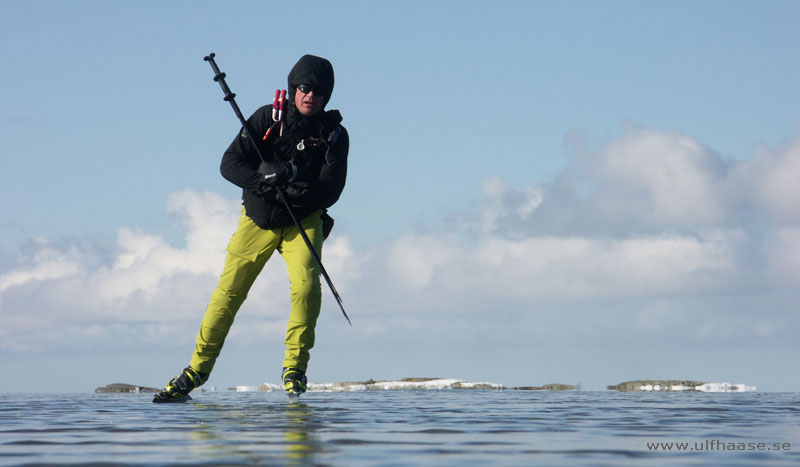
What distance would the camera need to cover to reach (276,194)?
8961 millimetres

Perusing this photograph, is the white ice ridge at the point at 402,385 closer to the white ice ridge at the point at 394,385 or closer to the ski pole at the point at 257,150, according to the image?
the white ice ridge at the point at 394,385

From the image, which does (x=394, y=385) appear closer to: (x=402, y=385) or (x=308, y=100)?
(x=402, y=385)

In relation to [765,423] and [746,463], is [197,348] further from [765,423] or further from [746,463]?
[746,463]

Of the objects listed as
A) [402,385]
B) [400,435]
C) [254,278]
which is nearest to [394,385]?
[402,385]

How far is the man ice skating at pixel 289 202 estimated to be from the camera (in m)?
8.98

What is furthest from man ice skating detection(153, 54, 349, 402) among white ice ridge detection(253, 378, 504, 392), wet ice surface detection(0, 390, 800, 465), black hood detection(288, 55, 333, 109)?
white ice ridge detection(253, 378, 504, 392)

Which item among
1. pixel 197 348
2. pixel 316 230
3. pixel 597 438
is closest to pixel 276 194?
pixel 316 230

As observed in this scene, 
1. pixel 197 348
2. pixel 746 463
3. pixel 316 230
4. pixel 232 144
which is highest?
pixel 232 144

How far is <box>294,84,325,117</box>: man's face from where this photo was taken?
8.89 meters

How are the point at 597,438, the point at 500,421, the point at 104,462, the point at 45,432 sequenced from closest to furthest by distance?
the point at 104,462
the point at 597,438
the point at 45,432
the point at 500,421

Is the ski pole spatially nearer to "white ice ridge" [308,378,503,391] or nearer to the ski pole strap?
the ski pole strap

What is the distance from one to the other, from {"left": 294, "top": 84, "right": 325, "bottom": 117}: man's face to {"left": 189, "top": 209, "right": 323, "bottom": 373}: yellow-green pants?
113 cm

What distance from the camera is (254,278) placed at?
9.41 m

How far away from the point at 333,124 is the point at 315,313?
1961 millimetres
